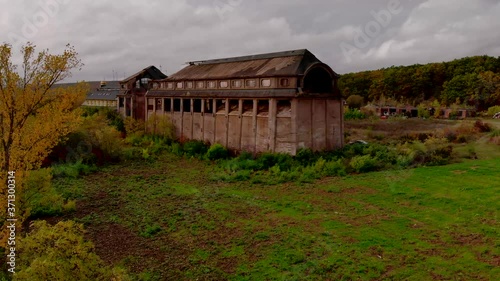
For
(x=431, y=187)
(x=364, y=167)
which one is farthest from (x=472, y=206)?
(x=364, y=167)

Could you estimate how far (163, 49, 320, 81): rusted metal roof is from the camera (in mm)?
24530

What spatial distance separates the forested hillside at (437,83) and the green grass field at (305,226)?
5107 cm

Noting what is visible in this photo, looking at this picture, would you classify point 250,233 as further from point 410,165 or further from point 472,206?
point 410,165

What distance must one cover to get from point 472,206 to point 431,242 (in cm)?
392

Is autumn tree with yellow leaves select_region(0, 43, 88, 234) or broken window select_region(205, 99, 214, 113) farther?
broken window select_region(205, 99, 214, 113)

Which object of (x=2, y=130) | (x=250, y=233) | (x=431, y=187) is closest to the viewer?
(x=2, y=130)

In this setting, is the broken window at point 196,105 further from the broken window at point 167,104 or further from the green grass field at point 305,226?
the green grass field at point 305,226

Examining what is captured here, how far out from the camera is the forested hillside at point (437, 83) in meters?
64.0

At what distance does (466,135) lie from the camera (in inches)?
1176

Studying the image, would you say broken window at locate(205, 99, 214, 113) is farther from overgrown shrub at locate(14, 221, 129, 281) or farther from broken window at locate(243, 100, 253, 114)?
Result: overgrown shrub at locate(14, 221, 129, 281)

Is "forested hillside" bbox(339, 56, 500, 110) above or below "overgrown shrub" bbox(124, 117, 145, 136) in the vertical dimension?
above

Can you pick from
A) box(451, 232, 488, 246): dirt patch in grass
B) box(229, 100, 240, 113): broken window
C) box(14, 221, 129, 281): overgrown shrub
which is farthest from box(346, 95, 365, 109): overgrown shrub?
box(14, 221, 129, 281): overgrown shrub

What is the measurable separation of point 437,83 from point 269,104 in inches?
2536

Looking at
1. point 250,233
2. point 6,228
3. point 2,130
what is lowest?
point 250,233
